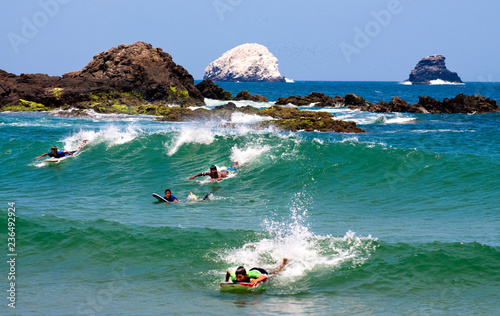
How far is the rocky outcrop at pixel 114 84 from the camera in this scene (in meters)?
58.0

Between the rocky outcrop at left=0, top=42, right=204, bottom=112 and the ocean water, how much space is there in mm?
31430

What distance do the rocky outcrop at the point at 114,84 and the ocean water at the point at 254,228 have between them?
31430mm

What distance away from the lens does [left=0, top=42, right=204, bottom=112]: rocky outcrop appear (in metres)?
58.0

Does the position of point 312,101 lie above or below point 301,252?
above

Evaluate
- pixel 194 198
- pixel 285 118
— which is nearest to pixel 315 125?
pixel 285 118

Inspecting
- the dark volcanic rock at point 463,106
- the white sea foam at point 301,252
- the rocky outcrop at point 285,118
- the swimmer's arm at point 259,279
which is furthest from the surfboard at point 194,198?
the dark volcanic rock at point 463,106

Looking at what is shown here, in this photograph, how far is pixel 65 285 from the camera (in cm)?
1049

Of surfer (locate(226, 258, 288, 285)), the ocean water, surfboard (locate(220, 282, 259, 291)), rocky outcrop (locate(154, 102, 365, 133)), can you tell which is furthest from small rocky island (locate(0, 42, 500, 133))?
surfboard (locate(220, 282, 259, 291))

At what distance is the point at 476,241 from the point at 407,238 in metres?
1.62

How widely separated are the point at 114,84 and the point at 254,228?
1972 inches

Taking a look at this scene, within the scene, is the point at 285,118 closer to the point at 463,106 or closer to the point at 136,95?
the point at 136,95

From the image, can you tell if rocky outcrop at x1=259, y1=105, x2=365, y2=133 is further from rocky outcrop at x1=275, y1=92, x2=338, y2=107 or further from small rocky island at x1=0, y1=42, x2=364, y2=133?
rocky outcrop at x1=275, y1=92, x2=338, y2=107

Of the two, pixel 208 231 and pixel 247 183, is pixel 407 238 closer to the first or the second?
pixel 208 231

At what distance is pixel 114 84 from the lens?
60312 mm
